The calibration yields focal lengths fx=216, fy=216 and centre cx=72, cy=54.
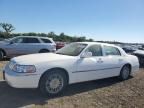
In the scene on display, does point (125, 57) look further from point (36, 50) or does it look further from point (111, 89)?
point (36, 50)

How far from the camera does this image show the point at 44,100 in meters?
5.55

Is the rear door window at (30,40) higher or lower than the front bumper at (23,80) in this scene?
higher

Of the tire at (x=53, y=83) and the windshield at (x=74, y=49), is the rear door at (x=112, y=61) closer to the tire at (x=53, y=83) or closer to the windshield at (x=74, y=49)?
the windshield at (x=74, y=49)

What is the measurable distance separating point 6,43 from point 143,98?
32.5ft

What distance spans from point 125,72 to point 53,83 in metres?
3.56

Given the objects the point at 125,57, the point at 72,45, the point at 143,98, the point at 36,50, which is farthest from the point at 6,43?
the point at 143,98

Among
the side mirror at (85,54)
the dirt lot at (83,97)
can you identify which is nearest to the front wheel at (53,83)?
the dirt lot at (83,97)

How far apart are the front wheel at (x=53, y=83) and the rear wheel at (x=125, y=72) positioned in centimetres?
291

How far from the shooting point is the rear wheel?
818 centimetres

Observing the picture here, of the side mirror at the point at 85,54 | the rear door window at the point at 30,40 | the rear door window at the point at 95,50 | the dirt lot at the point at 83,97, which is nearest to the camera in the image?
the dirt lot at the point at 83,97

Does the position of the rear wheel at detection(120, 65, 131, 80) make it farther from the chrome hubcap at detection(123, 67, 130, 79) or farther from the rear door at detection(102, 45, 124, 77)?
the rear door at detection(102, 45, 124, 77)

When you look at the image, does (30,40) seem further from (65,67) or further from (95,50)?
(65,67)

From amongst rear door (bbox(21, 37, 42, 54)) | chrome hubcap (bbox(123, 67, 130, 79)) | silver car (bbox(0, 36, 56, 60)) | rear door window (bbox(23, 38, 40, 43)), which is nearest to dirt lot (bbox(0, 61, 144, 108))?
chrome hubcap (bbox(123, 67, 130, 79))

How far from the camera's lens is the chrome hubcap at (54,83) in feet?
19.1
